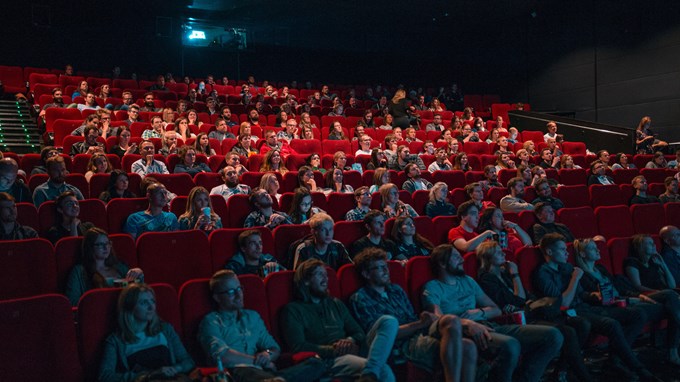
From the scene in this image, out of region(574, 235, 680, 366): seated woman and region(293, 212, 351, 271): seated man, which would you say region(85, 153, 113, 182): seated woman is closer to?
region(293, 212, 351, 271): seated man

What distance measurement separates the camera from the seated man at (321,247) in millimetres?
2162

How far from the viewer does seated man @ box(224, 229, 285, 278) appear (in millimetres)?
2055

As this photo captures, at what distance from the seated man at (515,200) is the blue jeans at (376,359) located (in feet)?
5.29

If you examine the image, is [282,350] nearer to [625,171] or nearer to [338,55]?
[625,171]

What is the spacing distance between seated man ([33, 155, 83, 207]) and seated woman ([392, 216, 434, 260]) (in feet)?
4.28

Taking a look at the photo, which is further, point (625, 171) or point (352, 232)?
point (625, 171)

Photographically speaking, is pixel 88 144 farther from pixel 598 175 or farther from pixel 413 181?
pixel 598 175

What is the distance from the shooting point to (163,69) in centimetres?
718

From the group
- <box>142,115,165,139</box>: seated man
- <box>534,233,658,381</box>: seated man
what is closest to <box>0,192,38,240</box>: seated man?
<box>534,233,658,381</box>: seated man

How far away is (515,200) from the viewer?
10.5 feet

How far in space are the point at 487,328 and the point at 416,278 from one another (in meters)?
0.31

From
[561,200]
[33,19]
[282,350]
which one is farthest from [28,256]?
[33,19]

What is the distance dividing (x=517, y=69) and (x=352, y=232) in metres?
5.99

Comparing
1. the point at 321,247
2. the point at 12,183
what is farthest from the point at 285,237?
the point at 12,183
